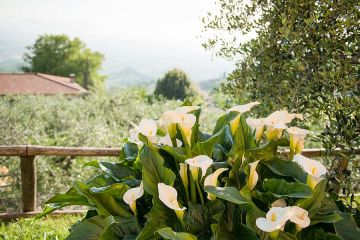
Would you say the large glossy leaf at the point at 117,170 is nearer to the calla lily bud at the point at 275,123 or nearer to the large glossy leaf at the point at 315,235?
the calla lily bud at the point at 275,123

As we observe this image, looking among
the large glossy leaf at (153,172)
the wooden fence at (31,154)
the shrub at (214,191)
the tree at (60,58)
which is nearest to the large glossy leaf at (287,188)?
the shrub at (214,191)

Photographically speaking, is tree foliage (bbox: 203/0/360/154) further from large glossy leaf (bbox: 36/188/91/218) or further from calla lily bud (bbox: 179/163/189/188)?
large glossy leaf (bbox: 36/188/91/218)

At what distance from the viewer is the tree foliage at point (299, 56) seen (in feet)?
8.23

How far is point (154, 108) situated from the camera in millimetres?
11438

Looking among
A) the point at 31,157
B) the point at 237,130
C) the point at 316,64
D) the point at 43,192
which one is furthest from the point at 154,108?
the point at 237,130

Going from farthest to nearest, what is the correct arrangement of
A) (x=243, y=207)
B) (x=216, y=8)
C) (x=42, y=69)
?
(x=42, y=69), (x=216, y=8), (x=243, y=207)

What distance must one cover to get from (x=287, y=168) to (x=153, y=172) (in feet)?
2.15

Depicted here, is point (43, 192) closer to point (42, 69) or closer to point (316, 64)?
point (316, 64)

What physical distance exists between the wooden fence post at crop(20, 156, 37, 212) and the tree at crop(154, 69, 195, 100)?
32575 mm

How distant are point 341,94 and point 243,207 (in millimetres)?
1202

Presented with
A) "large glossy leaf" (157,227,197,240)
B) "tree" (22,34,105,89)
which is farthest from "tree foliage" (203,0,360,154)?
"tree" (22,34,105,89)

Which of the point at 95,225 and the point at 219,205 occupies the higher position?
the point at 219,205

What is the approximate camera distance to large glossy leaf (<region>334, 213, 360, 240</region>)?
1.87 m

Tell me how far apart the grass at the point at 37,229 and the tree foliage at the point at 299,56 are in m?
1.97
